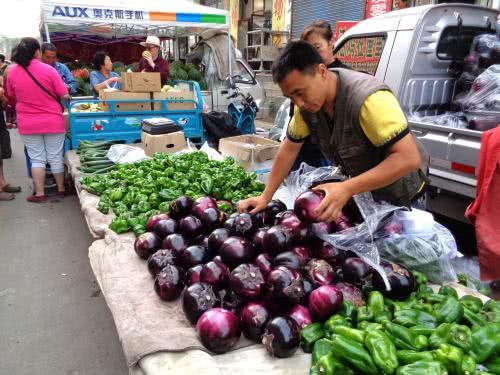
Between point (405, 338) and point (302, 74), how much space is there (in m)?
1.25

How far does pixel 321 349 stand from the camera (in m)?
1.67

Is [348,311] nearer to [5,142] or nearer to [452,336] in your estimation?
[452,336]

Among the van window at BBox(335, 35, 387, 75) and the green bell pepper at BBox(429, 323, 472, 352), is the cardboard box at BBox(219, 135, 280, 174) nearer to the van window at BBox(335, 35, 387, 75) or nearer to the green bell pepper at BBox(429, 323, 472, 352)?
the van window at BBox(335, 35, 387, 75)

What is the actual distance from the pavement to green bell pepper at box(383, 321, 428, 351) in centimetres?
217

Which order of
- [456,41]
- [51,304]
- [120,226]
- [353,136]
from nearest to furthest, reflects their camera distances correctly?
[353,136]
[120,226]
[51,304]
[456,41]

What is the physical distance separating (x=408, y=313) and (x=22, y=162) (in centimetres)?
952

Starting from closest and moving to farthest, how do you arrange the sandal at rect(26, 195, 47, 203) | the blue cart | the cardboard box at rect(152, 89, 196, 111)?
the blue cart → the sandal at rect(26, 195, 47, 203) → the cardboard box at rect(152, 89, 196, 111)

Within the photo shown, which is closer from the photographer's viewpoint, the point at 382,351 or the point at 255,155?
the point at 382,351

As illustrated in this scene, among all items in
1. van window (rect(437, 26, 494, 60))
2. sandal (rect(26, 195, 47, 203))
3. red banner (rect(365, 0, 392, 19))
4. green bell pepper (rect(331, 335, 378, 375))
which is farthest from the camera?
red banner (rect(365, 0, 392, 19))

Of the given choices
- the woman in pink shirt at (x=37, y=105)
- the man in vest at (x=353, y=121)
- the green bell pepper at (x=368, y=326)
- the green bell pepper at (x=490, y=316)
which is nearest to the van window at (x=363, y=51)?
the man in vest at (x=353, y=121)

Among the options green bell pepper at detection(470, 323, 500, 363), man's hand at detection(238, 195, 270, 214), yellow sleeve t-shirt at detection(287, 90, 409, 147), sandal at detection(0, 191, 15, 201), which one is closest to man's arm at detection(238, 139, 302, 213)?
man's hand at detection(238, 195, 270, 214)

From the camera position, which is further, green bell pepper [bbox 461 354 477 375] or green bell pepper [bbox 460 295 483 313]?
green bell pepper [bbox 460 295 483 313]

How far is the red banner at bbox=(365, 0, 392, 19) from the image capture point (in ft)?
31.4

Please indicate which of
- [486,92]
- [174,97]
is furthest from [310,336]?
[174,97]
